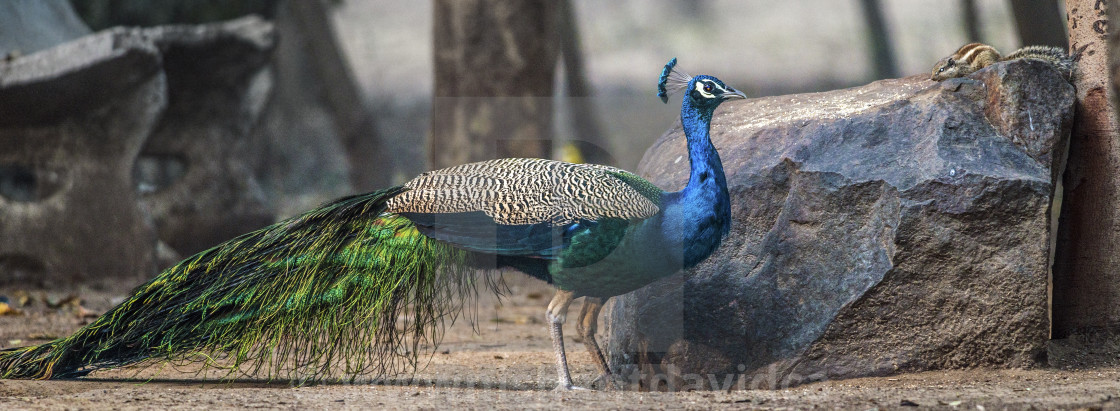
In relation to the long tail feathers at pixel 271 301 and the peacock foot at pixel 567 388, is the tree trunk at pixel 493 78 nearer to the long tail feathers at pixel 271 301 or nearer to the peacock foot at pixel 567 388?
the long tail feathers at pixel 271 301

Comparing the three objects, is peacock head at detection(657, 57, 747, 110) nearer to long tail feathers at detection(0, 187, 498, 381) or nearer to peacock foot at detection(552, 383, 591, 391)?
long tail feathers at detection(0, 187, 498, 381)

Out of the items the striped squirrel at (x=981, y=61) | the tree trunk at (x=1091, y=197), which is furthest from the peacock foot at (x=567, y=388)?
the tree trunk at (x=1091, y=197)

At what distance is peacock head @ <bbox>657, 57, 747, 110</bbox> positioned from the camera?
15.2 ft

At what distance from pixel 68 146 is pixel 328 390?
18.2 ft

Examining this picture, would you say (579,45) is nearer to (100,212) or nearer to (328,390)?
(100,212)

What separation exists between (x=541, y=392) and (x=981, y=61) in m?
2.75

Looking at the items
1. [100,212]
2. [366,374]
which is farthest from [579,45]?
[366,374]

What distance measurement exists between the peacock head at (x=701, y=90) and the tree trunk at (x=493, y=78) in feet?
15.9

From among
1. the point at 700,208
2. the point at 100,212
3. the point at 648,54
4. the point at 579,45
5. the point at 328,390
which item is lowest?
the point at 328,390

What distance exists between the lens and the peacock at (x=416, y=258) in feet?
14.3

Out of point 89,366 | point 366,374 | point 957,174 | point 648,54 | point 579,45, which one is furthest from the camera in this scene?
point 648,54

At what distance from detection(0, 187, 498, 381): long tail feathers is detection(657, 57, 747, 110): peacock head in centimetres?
125

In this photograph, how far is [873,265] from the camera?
441 centimetres

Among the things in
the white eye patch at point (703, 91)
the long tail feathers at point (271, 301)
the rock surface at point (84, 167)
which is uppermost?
the rock surface at point (84, 167)
